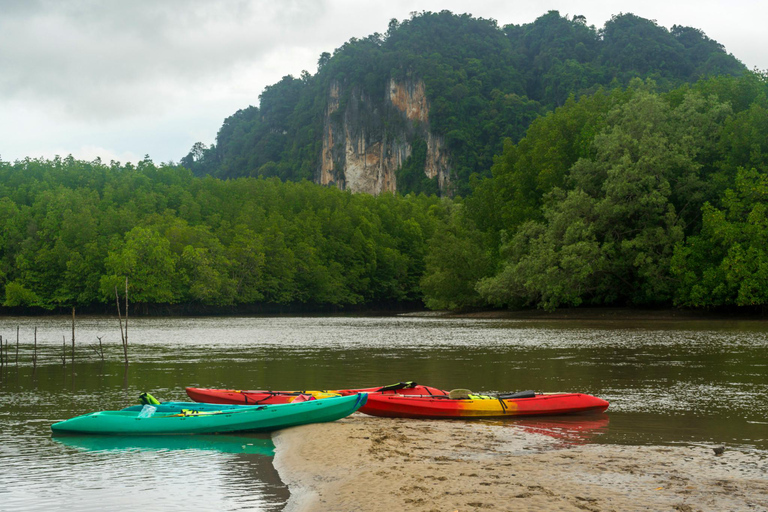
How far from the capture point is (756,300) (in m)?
58.9

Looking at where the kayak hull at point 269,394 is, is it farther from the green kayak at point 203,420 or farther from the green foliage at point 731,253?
the green foliage at point 731,253

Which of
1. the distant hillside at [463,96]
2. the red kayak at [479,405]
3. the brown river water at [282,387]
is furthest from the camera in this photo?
the distant hillside at [463,96]

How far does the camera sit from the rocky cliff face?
591 ft

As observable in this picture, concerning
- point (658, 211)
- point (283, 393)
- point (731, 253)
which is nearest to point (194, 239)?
point (658, 211)

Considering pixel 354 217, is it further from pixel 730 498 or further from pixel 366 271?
pixel 730 498

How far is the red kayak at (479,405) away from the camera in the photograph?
17031 millimetres

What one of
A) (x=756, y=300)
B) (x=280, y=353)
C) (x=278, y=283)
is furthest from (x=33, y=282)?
(x=756, y=300)

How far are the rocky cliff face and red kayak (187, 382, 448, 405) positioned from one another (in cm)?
15866

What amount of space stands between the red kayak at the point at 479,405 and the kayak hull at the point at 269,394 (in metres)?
0.50

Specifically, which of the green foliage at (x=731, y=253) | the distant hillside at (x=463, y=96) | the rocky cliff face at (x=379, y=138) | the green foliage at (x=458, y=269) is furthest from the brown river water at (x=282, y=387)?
the rocky cliff face at (x=379, y=138)

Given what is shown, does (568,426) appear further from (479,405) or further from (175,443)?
(175,443)

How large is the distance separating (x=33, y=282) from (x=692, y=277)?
85706 mm

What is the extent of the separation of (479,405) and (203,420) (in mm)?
6157

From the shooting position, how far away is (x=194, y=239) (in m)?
114
